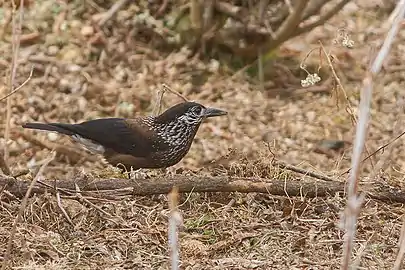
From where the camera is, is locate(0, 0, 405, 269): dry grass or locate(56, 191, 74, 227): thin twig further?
locate(56, 191, 74, 227): thin twig

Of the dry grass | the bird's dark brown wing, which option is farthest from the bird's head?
the dry grass

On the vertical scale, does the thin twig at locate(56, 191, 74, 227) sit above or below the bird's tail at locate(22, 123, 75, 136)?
above

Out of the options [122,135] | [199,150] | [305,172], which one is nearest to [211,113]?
[122,135]

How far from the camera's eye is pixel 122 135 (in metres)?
5.41

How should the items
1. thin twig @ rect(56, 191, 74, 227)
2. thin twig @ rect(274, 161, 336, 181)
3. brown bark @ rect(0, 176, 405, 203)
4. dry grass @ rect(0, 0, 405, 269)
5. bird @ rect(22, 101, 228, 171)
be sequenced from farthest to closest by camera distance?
bird @ rect(22, 101, 228, 171) → thin twig @ rect(274, 161, 336, 181) → brown bark @ rect(0, 176, 405, 203) → thin twig @ rect(56, 191, 74, 227) → dry grass @ rect(0, 0, 405, 269)

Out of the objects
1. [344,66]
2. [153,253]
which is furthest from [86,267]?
[344,66]

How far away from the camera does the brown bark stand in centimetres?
418

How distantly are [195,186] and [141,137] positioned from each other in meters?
1.20

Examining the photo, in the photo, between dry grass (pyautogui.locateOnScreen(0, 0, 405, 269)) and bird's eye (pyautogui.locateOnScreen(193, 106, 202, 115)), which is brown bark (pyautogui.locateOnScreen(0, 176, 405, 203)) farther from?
bird's eye (pyautogui.locateOnScreen(193, 106, 202, 115))

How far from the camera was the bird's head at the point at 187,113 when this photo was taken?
556 cm

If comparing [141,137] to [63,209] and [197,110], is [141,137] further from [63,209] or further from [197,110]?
[63,209]

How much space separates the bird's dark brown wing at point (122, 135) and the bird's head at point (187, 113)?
161mm

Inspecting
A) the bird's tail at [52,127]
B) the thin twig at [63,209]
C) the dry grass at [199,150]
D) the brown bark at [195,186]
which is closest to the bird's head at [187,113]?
the dry grass at [199,150]


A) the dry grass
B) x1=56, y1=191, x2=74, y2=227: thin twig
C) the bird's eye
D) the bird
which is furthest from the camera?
the bird's eye
